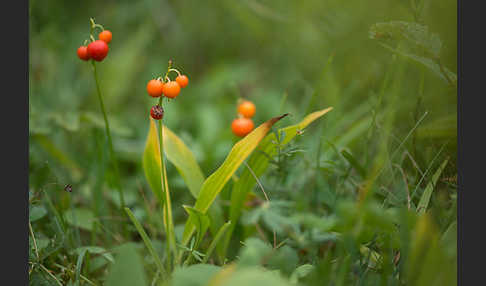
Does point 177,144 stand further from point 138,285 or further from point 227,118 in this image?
point 227,118

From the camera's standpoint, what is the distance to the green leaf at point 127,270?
0.98 meters

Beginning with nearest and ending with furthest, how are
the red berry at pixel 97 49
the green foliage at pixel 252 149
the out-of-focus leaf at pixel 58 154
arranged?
the green foliage at pixel 252 149, the red berry at pixel 97 49, the out-of-focus leaf at pixel 58 154

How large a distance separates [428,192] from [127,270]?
3.13 ft

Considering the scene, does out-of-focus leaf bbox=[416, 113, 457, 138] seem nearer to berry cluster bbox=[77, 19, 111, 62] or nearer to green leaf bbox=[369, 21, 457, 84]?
green leaf bbox=[369, 21, 457, 84]

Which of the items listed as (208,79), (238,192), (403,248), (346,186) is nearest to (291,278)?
(403,248)

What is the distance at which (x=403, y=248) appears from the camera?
Answer: 1082mm

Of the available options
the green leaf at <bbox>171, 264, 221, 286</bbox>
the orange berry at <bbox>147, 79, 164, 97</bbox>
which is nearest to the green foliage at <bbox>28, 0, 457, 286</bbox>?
the green leaf at <bbox>171, 264, 221, 286</bbox>

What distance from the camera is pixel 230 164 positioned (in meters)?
1.27

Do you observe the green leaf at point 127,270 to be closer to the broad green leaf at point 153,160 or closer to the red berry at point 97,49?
the broad green leaf at point 153,160

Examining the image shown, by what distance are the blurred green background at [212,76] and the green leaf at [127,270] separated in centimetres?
73

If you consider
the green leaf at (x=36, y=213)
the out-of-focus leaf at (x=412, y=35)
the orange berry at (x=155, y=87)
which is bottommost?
the green leaf at (x=36, y=213)

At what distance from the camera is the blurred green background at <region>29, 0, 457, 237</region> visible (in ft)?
6.09

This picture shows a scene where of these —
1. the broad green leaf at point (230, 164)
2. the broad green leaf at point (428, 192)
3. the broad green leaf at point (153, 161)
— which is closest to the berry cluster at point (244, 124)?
the broad green leaf at point (230, 164)

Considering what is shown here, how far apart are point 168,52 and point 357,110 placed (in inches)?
63.0
